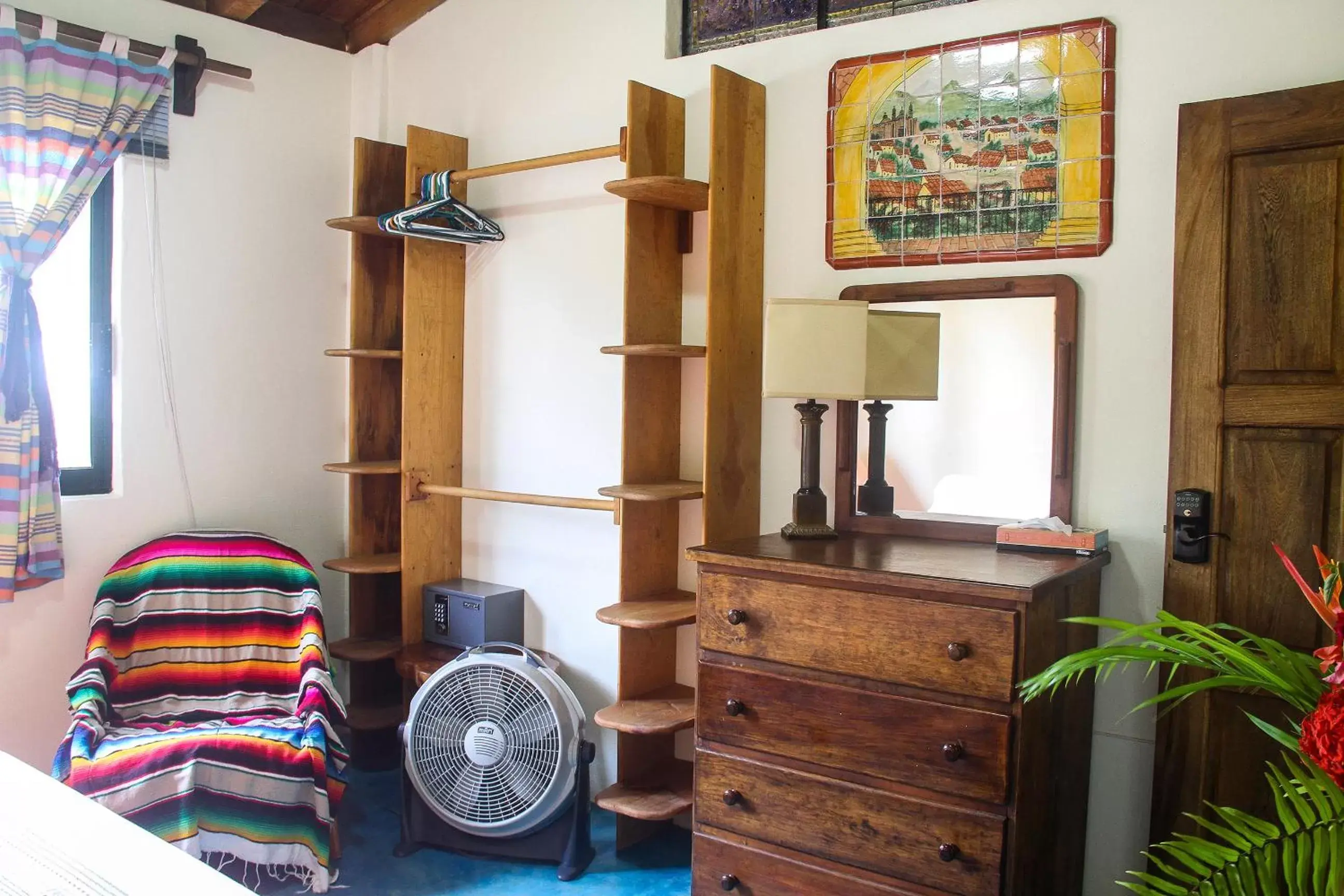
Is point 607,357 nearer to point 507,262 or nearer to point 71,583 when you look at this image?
point 507,262

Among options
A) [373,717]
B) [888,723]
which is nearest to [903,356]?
[888,723]

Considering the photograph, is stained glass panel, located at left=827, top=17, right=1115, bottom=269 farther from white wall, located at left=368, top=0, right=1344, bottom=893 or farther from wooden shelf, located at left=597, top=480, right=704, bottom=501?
wooden shelf, located at left=597, top=480, right=704, bottom=501

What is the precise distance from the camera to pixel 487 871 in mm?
2812

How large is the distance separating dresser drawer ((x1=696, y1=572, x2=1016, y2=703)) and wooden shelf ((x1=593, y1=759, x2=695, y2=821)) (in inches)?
24.9

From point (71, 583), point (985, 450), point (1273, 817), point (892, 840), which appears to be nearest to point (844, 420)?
point (985, 450)

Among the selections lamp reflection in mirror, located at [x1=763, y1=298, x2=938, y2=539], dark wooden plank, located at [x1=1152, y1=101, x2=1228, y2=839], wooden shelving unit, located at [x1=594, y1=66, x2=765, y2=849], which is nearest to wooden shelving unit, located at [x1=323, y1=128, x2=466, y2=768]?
wooden shelving unit, located at [x1=594, y1=66, x2=765, y2=849]

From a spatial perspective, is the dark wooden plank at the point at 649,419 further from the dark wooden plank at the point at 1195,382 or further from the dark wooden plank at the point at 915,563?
the dark wooden plank at the point at 1195,382

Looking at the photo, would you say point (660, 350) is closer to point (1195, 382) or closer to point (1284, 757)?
point (1195, 382)

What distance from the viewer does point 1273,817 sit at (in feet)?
6.93

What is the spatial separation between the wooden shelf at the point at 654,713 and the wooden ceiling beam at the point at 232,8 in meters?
2.42

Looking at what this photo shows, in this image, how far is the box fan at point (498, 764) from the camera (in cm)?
276

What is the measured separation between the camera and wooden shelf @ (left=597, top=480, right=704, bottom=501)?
106 inches

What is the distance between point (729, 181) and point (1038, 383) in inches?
37.2

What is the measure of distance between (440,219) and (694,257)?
32.2 inches
